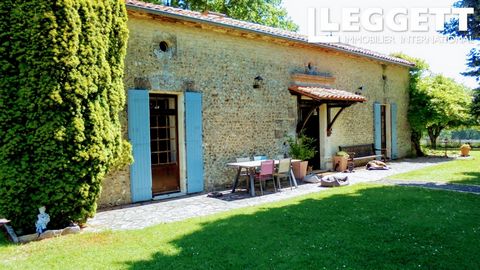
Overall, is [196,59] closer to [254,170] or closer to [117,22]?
[117,22]

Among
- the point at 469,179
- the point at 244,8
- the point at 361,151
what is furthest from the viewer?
the point at 244,8

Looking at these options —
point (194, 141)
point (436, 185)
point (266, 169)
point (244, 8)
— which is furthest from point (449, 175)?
point (244, 8)

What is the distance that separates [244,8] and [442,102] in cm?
1348

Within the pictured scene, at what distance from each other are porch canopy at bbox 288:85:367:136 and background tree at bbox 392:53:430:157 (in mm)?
5817

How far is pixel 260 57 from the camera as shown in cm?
1030

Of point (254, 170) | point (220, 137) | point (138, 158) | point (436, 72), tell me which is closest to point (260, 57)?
point (220, 137)

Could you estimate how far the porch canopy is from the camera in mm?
10742

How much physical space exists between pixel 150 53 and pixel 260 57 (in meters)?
3.53

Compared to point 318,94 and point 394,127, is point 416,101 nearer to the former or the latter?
point 394,127

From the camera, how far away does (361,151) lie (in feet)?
45.1

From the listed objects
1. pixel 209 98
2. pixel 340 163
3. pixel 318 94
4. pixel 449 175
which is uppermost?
pixel 318 94

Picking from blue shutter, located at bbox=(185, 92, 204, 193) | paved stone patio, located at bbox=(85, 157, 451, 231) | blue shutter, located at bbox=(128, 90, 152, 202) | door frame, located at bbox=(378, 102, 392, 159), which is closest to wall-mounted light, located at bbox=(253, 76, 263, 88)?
blue shutter, located at bbox=(185, 92, 204, 193)

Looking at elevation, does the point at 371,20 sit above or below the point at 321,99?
above

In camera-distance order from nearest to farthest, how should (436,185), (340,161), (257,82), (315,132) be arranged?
(436,185) → (257,82) → (340,161) → (315,132)
